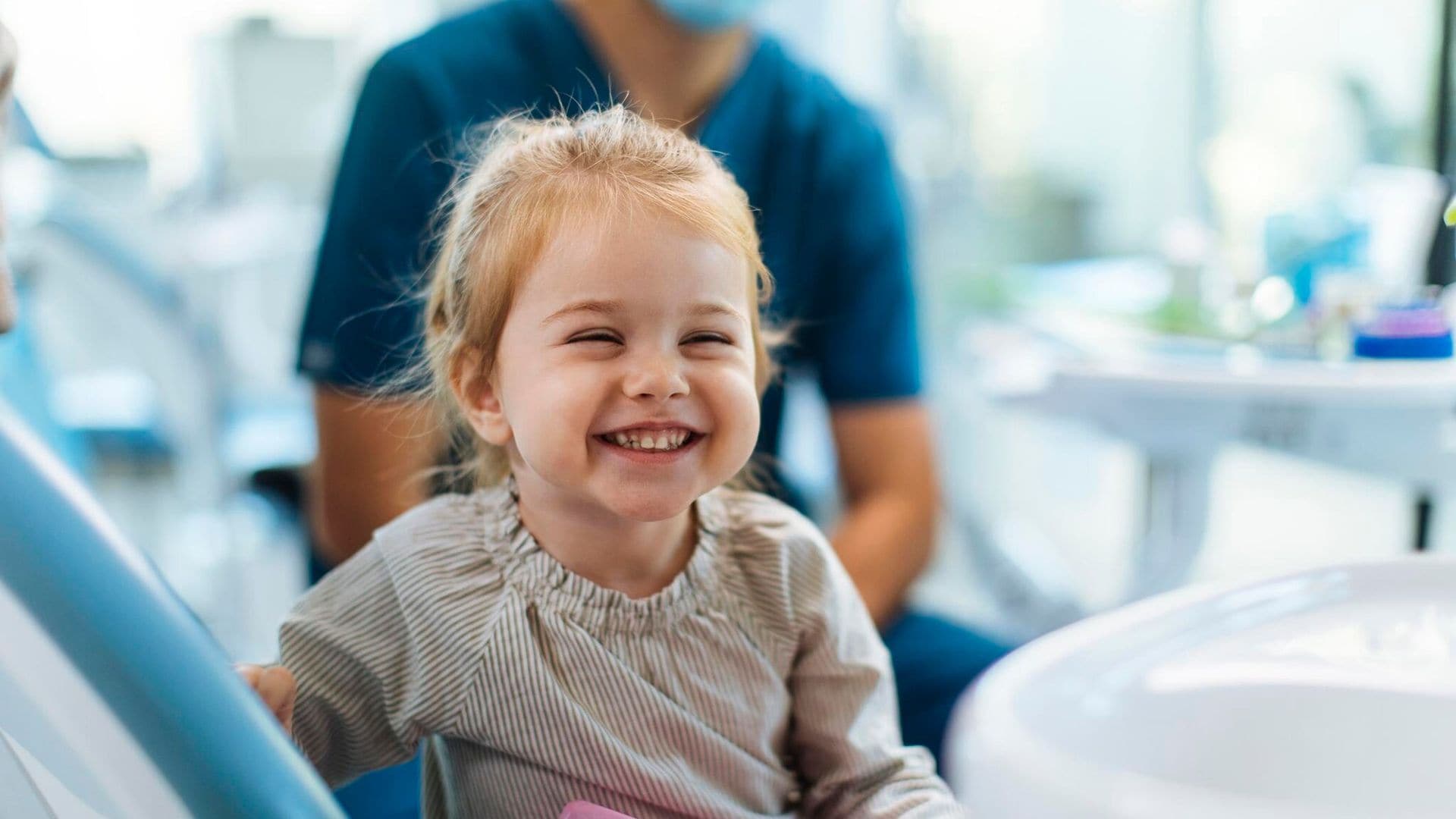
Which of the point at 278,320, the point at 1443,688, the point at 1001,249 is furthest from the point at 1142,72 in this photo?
the point at 1443,688

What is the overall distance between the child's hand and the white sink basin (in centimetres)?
31

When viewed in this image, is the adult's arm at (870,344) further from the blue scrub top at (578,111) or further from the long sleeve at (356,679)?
the long sleeve at (356,679)

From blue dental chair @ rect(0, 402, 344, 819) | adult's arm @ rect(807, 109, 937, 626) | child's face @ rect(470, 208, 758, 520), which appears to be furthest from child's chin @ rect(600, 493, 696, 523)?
adult's arm @ rect(807, 109, 937, 626)

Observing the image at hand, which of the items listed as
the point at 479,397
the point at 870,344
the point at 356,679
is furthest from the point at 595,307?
the point at 870,344

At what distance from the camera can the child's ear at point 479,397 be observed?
68 cm

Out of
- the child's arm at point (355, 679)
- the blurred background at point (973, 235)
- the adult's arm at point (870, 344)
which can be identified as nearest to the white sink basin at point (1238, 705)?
the child's arm at point (355, 679)

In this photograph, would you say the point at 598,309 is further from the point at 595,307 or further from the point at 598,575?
the point at 598,575

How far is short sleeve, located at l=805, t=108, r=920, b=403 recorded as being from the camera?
114 cm

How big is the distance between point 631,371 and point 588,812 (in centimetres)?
20

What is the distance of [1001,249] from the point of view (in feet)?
9.64

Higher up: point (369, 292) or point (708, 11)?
point (708, 11)

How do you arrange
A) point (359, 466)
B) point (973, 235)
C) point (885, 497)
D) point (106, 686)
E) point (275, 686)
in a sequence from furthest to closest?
point (973, 235), point (885, 497), point (359, 466), point (275, 686), point (106, 686)

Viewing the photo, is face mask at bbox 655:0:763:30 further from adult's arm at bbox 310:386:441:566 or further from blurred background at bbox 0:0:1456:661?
blurred background at bbox 0:0:1456:661

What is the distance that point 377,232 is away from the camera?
40.4 inches
